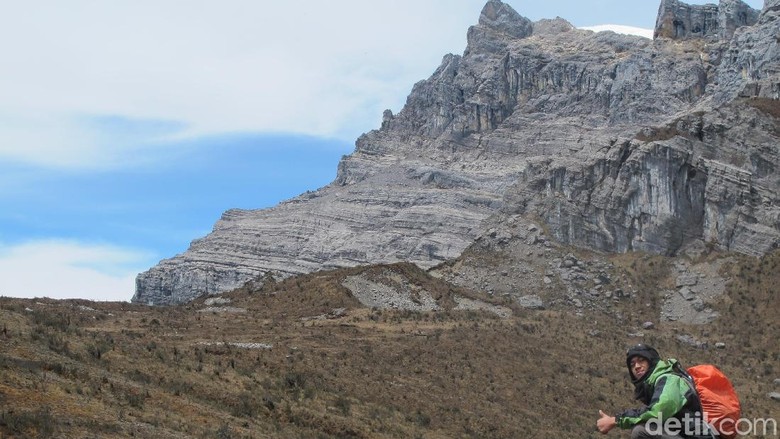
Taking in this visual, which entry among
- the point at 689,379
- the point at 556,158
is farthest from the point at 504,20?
the point at 689,379

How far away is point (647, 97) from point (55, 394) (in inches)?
5003

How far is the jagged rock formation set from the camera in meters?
76.8

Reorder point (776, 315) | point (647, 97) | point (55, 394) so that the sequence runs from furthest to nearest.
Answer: point (647, 97) < point (776, 315) < point (55, 394)

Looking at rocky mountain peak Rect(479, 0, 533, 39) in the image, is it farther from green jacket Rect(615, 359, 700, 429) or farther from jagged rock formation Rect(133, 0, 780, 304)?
green jacket Rect(615, 359, 700, 429)

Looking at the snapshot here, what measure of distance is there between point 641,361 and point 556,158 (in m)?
82.9

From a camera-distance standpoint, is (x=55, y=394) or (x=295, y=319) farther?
(x=295, y=319)

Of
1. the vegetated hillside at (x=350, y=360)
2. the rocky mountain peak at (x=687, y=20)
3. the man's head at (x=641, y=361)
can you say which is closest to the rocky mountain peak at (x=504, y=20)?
the rocky mountain peak at (x=687, y=20)

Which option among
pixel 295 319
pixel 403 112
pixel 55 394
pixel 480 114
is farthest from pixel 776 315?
pixel 403 112

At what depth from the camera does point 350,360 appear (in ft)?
134

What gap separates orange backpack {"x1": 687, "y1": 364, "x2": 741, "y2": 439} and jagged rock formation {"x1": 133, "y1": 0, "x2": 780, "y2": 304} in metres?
68.6

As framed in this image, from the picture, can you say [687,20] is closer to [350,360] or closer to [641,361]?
[350,360]

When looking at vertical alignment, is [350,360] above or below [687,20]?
below

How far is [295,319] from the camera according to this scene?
57.2 m

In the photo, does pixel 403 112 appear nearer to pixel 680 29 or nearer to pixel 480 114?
pixel 480 114
